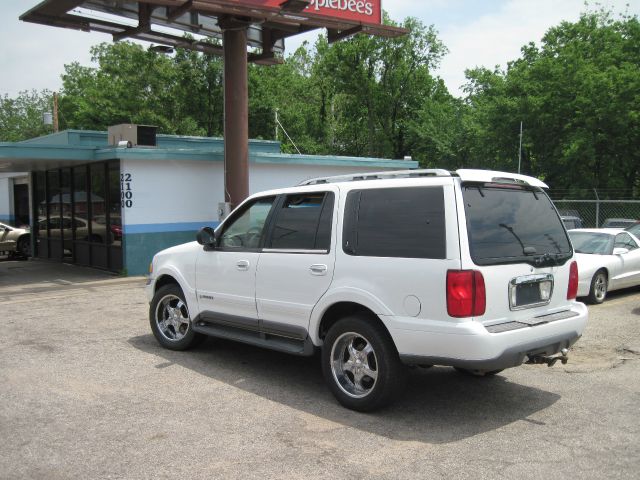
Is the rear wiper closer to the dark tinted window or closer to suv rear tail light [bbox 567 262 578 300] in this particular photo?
suv rear tail light [bbox 567 262 578 300]

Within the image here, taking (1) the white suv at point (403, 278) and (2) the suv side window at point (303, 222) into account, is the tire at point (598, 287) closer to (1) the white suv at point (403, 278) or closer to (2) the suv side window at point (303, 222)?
(1) the white suv at point (403, 278)

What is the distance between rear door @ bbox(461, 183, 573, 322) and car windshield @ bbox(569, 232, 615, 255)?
6553mm

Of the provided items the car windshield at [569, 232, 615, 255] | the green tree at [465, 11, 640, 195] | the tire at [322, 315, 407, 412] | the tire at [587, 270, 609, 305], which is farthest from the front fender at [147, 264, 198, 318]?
the green tree at [465, 11, 640, 195]

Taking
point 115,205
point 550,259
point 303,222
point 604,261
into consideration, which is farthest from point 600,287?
point 115,205

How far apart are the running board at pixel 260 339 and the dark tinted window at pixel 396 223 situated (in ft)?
3.44

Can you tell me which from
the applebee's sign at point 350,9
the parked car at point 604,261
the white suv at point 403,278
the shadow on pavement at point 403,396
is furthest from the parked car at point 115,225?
the parked car at point 604,261

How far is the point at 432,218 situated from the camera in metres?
4.81

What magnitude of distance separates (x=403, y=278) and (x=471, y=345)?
73 cm

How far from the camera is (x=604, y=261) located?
10.9 m

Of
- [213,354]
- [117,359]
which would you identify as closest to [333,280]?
[213,354]

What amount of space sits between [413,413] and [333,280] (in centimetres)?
132

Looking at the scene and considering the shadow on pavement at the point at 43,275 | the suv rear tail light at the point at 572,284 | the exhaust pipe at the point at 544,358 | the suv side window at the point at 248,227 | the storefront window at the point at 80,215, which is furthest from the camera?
the storefront window at the point at 80,215

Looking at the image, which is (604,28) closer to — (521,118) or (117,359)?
(521,118)

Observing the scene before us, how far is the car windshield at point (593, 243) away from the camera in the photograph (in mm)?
11445
